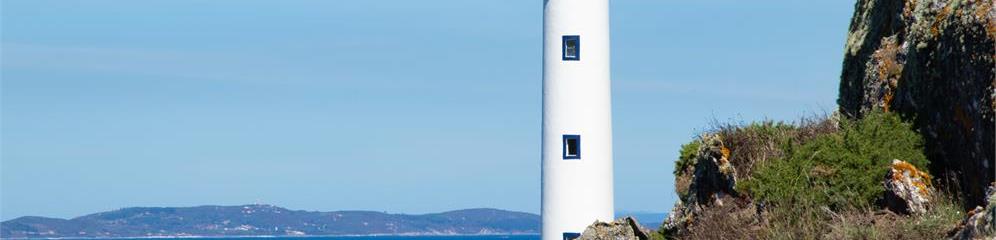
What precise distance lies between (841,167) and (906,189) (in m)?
1.53

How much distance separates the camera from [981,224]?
1630 centimetres

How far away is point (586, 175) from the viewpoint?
33531 millimetres

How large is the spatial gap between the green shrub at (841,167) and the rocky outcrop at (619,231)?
546 centimetres

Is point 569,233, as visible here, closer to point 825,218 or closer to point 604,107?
point 604,107

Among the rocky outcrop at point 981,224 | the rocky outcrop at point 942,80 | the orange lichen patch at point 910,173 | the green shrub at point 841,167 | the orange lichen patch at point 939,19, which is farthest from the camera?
A: the orange lichen patch at point 939,19

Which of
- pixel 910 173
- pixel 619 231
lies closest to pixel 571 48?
pixel 619 231

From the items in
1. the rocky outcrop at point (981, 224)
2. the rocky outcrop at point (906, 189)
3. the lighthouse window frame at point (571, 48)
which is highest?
the lighthouse window frame at point (571, 48)

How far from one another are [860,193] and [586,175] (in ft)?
39.8

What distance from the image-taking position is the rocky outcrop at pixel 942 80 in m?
20.5

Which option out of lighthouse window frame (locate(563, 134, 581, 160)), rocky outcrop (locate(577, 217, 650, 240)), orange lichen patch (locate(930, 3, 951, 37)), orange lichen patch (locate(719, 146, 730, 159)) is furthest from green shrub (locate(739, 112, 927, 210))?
lighthouse window frame (locate(563, 134, 581, 160))

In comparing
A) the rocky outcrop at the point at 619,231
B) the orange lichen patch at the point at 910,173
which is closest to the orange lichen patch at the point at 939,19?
the orange lichen patch at the point at 910,173

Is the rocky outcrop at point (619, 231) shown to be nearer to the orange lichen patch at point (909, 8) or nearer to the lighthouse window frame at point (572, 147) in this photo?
the lighthouse window frame at point (572, 147)

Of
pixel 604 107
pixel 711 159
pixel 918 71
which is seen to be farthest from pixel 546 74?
pixel 918 71

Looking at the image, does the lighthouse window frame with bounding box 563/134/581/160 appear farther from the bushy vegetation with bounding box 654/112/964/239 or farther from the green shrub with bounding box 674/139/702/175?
the bushy vegetation with bounding box 654/112/964/239
